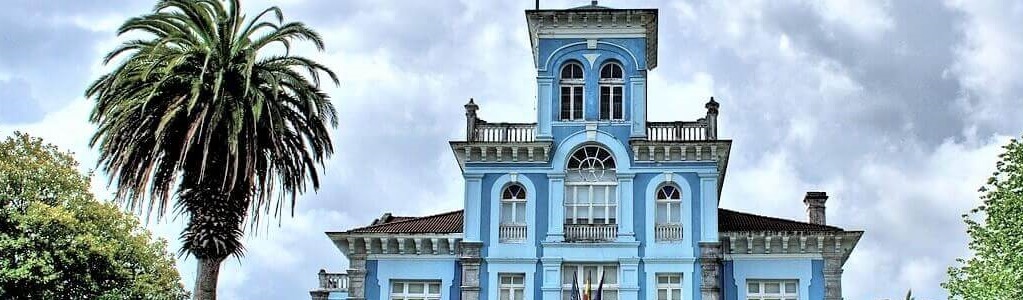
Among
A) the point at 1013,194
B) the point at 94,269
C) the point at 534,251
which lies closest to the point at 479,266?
the point at 534,251

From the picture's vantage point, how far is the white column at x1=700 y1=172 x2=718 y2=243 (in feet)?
143

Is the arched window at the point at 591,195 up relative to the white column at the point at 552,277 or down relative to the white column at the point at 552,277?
up

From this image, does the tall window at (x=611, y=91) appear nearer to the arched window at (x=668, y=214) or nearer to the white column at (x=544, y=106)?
the white column at (x=544, y=106)

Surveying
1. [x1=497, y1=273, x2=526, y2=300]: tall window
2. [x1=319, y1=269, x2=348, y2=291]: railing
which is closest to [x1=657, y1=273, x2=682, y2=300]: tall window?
[x1=497, y1=273, x2=526, y2=300]: tall window

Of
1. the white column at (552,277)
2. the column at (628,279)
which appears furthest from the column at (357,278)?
the column at (628,279)

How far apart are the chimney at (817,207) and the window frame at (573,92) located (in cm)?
940

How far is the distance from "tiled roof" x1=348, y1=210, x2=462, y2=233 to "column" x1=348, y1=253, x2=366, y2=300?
1.01 metres

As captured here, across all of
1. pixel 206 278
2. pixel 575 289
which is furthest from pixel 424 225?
pixel 206 278

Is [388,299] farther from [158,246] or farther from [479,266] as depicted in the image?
[158,246]

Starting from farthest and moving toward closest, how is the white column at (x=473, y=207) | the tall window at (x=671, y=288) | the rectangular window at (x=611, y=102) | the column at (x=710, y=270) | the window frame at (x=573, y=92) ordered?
the window frame at (x=573, y=92), the rectangular window at (x=611, y=102), the white column at (x=473, y=207), the tall window at (x=671, y=288), the column at (x=710, y=270)

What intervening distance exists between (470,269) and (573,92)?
7.27 meters

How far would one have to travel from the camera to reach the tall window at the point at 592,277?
43.6 metres

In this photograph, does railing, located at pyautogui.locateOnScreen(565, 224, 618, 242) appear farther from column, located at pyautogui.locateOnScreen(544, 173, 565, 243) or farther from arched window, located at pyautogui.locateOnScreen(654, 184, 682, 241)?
arched window, located at pyautogui.locateOnScreen(654, 184, 682, 241)

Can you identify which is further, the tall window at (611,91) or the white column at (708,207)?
the tall window at (611,91)
